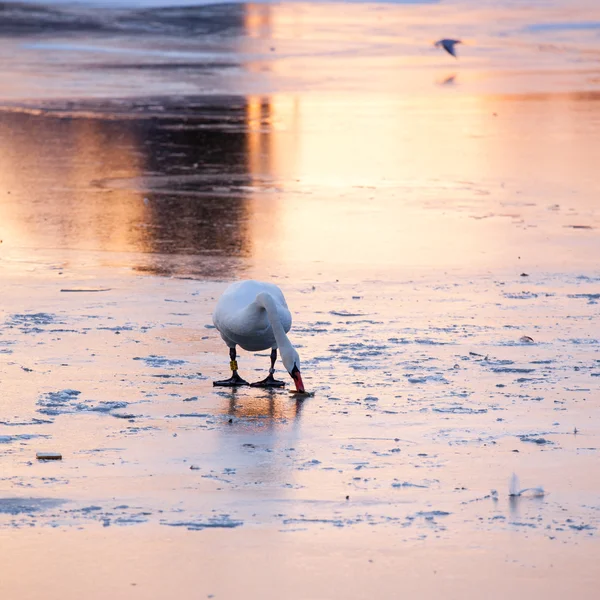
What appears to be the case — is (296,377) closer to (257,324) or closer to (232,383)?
(257,324)

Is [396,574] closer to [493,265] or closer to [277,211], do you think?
[493,265]

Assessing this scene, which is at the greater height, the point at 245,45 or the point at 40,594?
the point at 245,45

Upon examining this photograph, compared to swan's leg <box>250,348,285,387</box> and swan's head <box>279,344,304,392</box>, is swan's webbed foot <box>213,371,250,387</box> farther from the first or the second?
swan's head <box>279,344,304,392</box>

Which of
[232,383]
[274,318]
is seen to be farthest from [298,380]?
[232,383]

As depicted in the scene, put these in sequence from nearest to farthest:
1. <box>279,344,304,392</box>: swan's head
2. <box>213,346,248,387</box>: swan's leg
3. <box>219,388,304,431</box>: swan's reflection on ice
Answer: <box>219,388,304,431</box>: swan's reflection on ice < <box>279,344,304,392</box>: swan's head < <box>213,346,248,387</box>: swan's leg

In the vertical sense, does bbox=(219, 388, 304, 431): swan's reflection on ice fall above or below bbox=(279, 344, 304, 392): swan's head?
below

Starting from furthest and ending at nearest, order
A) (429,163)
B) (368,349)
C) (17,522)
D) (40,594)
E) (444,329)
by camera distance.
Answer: (429,163) → (444,329) → (368,349) → (17,522) → (40,594)

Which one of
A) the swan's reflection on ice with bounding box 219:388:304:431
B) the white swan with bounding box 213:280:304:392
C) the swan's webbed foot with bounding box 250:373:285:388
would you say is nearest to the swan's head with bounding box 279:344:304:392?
the white swan with bounding box 213:280:304:392

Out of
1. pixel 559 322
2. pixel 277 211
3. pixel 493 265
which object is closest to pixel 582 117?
pixel 277 211

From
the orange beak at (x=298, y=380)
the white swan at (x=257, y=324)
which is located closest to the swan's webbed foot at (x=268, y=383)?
the white swan at (x=257, y=324)

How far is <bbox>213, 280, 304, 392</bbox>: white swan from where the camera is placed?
27.3 feet

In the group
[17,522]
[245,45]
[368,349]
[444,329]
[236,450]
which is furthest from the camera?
[245,45]

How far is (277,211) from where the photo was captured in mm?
14758

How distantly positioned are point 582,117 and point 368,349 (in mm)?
13235
